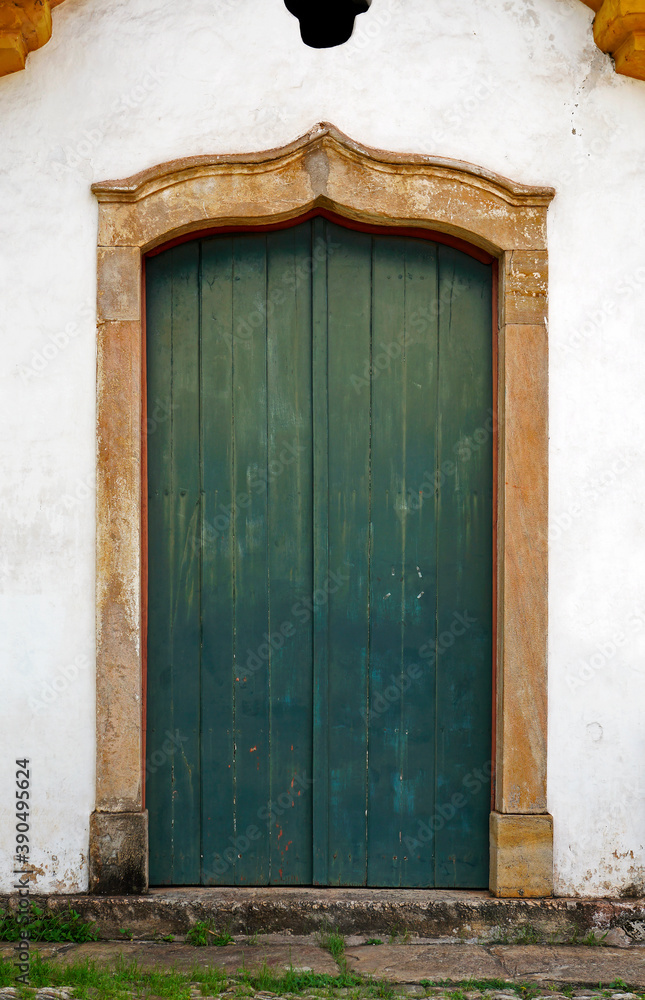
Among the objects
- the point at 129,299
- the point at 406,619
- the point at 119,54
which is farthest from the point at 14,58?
the point at 406,619

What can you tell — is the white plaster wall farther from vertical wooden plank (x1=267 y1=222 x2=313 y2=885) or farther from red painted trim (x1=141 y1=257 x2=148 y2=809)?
vertical wooden plank (x1=267 y1=222 x2=313 y2=885)

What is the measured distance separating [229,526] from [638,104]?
2573 mm

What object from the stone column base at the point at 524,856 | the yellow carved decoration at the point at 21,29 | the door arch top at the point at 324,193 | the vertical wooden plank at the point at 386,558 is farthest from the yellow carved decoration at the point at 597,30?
the stone column base at the point at 524,856

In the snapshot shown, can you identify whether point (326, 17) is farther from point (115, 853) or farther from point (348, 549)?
point (115, 853)

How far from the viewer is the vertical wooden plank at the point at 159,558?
12.2 feet

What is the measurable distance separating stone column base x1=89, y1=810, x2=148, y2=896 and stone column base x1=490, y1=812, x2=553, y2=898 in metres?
1.52

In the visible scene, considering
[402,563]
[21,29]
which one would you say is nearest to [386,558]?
[402,563]

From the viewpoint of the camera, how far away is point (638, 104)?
144 inches

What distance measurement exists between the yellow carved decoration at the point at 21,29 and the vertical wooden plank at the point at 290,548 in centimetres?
126

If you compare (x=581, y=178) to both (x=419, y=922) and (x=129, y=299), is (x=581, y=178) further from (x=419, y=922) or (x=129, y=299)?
(x=419, y=922)

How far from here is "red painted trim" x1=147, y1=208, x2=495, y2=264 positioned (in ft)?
12.3

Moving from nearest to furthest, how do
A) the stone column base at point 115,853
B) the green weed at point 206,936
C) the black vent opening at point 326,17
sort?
the black vent opening at point 326,17
the green weed at point 206,936
the stone column base at point 115,853

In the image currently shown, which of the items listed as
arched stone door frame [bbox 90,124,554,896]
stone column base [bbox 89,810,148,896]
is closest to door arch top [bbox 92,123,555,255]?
arched stone door frame [bbox 90,124,554,896]

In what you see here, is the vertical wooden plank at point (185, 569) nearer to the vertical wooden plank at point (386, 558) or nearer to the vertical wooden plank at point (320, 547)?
the vertical wooden plank at point (320, 547)
